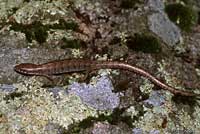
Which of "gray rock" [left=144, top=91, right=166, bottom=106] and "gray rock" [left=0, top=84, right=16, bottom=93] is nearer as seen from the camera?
"gray rock" [left=0, top=84, right=16, bottom=93]

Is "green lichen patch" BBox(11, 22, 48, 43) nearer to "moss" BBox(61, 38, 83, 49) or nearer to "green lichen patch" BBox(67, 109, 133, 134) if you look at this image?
"moss" BBox(61, 38, 83, 49)

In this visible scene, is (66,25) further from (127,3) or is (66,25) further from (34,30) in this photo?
(127,3)

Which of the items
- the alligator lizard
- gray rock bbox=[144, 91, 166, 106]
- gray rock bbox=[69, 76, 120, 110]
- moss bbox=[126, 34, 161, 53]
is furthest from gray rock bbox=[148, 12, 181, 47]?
gray rock bbox=[69, 76, 120, 110]

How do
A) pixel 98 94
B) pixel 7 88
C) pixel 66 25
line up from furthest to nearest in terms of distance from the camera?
pixel 66 25
pixel 98 94
pixel 7 88

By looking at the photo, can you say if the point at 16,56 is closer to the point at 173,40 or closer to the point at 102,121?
the point at 102,121

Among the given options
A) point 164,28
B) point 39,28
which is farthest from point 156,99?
point 39,28

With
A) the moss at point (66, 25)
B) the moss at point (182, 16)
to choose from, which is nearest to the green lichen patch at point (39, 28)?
the moss at point (66, 25)
